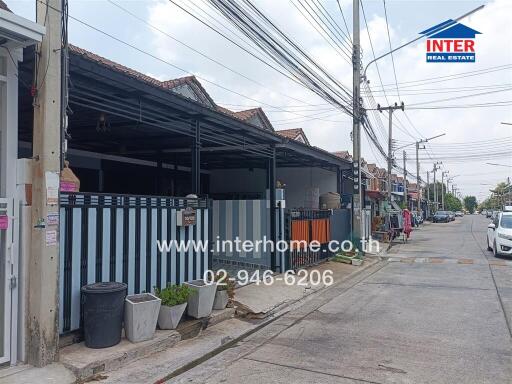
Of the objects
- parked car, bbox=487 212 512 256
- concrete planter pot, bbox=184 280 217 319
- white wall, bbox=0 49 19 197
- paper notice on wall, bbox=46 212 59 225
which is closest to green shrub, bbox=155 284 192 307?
concrete planter pot, bbox=184 280 217 319

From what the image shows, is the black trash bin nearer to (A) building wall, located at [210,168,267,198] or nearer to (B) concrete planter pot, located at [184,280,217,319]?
(B) concrete planter pot, located at [184,280,217,319]

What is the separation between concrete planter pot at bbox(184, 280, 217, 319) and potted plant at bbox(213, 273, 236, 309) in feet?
1.56

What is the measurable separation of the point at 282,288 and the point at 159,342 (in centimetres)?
453

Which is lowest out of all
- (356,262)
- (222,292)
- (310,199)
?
(356,262)

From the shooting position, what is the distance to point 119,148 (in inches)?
520

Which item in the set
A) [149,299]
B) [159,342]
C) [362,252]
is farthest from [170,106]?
[362,252]

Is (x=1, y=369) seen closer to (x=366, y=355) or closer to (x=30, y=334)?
(x=30, y=334)

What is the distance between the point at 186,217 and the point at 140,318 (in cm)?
230

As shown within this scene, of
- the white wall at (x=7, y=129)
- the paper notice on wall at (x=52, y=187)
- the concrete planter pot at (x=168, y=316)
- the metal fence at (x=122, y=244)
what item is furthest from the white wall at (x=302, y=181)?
the white wall at (x=7, y=129)

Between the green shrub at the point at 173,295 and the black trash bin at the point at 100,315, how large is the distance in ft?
2.92

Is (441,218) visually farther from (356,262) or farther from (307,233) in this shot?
(307,233)

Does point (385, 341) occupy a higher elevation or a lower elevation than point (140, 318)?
lower

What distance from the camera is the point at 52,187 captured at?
501 centimetres

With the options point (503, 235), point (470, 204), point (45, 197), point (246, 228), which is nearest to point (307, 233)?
point (246, 228)
